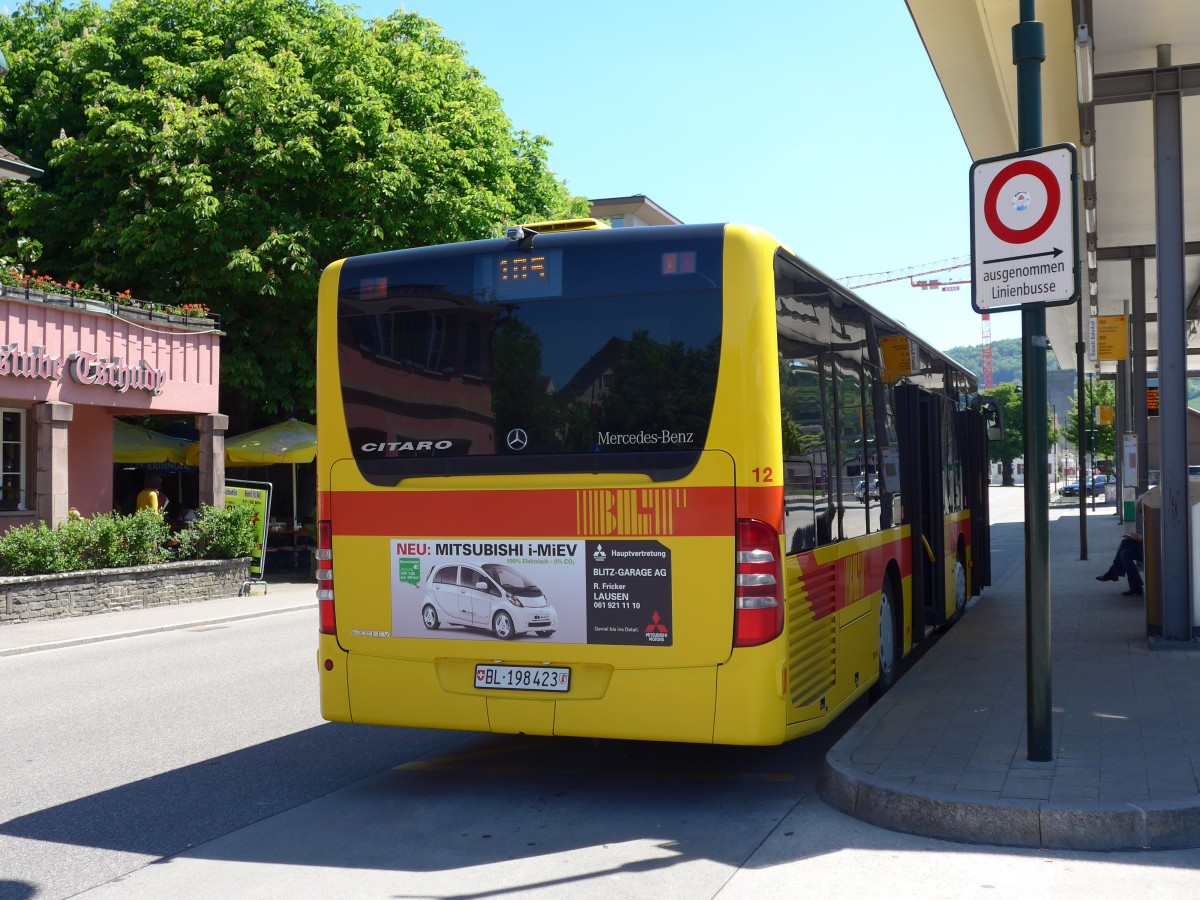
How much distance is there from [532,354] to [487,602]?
4.33 feet

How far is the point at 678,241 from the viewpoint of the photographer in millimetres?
6441

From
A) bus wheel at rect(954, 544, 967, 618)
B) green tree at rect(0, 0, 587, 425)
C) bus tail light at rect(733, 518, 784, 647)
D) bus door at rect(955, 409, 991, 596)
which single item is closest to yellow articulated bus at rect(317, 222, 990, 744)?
bus tail light at rect(733, 518, 784, 647)

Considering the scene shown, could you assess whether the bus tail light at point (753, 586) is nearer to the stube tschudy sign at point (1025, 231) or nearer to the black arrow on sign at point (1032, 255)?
the stube tschudy sign at point (1025, 231)

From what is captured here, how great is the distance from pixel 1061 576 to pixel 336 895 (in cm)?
1682

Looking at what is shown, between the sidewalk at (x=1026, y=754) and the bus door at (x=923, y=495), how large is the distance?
1.68 ft

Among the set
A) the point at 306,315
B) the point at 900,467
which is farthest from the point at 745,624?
the point at 306,315

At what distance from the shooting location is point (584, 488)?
21.3 feet

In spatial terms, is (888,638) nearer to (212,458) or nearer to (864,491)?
(864,491)

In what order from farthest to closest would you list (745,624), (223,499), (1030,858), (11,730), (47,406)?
(223,499), (47,406), (11,730), (745,624), (1030,858)

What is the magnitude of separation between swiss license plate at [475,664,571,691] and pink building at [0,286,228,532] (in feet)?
48.3

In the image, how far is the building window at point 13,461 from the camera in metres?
20.8

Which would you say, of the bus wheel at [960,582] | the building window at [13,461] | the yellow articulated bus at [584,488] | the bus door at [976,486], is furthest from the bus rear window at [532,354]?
the building window at [13,461]

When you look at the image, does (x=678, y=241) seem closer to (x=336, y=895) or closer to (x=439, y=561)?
(x=439, y=561)

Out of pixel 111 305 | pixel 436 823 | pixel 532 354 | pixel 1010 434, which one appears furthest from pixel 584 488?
pixel 1010 434
